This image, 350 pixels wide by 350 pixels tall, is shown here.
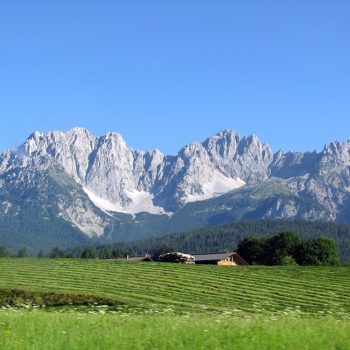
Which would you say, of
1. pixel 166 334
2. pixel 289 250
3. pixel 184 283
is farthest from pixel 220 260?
pixel 166 334

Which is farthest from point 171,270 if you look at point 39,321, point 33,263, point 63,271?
point 39,321

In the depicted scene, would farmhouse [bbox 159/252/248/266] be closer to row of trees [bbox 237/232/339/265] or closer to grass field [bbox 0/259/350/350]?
row of trees [bbox 237/232/339/265]

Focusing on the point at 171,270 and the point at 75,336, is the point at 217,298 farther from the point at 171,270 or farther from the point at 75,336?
the point at 75,336

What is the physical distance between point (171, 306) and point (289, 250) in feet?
445

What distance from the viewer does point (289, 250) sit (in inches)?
6693

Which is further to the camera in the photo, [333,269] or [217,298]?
[333,269]

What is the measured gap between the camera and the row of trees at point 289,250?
161 meters

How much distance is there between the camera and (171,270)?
74.6 m

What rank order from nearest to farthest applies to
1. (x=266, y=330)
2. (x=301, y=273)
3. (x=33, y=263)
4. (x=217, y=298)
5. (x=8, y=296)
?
(x=266, y=330) < (x=8, y=296) < (x=217, y=298) < (x=301, y=273) < (x=33, y=263)

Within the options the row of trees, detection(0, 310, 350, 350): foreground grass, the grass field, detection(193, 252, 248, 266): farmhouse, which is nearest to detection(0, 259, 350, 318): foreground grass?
the grass field

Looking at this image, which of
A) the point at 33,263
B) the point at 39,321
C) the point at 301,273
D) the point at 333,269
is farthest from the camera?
the point at 33,263

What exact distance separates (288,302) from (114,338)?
123ft

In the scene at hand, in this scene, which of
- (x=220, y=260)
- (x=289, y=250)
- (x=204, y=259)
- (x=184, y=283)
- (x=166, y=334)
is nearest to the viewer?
(x=166, y=334)

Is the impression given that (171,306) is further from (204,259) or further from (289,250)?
(289,250)
